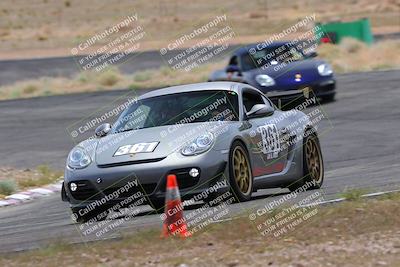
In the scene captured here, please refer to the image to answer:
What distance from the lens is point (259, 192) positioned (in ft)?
44.3

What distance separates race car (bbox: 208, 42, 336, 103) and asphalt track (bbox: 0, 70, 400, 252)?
2.32 ft

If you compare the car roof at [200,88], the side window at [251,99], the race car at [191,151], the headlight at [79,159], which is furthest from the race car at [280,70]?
the headlight at [79,159]

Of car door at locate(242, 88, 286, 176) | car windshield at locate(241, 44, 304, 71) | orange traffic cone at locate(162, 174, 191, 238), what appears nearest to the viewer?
orange traffic cone at locate(162, 174, 191, 238)

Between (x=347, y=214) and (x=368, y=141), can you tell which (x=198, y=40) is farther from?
(x=347, y=214)

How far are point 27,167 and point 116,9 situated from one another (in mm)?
72183

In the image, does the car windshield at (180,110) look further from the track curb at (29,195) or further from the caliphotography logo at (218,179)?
the track curb at (29,195)

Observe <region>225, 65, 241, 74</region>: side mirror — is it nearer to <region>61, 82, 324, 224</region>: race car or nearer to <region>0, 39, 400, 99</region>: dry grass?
<region>0, 39, 400, 99</region>: dry grass

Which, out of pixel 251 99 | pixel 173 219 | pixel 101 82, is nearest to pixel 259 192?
pixel 251 99

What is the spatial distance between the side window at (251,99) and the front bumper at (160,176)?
164 cm

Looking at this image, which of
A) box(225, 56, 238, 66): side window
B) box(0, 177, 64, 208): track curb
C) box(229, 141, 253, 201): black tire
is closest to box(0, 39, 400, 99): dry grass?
box(225, 56, 238, 66): side window

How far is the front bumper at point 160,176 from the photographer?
10.2 meters

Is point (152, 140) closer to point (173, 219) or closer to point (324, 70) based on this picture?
point (173, 219)

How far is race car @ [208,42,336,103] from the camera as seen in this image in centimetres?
2445

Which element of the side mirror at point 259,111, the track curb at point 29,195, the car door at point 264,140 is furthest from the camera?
the track curb at point 29,195
